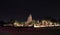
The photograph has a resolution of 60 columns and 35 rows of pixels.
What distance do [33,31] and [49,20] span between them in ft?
4.11

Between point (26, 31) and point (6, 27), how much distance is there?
820mm

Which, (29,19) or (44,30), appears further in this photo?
(29,19)

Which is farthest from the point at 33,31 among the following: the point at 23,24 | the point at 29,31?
the point at 23,24

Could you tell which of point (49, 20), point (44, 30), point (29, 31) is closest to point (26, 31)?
point (29, 31)

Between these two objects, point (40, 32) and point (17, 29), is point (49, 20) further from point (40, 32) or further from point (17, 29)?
point (17, 29)

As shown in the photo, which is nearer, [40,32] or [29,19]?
[40,32]

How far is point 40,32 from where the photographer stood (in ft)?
30.4

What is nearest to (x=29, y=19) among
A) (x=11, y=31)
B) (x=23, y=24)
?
(x=23, y=24)

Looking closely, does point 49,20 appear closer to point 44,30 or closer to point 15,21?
point 44,30

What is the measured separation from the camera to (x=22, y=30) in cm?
918

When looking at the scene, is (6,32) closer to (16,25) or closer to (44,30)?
(16,25)

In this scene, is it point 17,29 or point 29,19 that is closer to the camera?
point 17,29

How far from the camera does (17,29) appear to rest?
9148 mm

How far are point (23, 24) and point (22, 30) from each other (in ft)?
1.76
